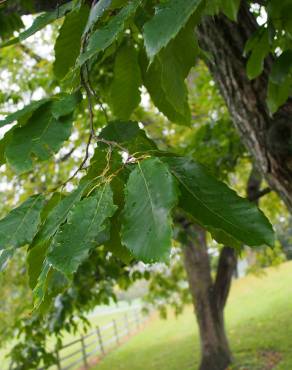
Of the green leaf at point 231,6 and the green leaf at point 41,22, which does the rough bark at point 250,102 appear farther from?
the green leaf at point 41,22

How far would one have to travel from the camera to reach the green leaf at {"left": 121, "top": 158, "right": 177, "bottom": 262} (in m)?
0.58

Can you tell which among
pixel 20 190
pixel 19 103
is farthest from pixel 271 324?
pixel 19 103

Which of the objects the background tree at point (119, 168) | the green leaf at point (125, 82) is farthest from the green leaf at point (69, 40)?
the green leaf at point (125, 82)

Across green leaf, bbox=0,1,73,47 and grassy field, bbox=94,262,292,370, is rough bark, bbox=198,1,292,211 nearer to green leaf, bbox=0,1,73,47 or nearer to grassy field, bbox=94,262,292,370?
green leaf, bbox=0,1,73,47

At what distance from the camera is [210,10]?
44.9 inches

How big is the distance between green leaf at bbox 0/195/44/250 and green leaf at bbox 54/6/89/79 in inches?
16.3

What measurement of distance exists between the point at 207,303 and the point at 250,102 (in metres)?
4.62

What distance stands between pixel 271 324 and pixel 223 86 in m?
8.68

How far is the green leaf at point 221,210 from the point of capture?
0.62m

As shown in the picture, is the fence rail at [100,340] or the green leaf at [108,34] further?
the fence rail at [100,340]

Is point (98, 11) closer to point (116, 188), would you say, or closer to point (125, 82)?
point (116, 188)

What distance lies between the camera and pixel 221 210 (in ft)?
2.08

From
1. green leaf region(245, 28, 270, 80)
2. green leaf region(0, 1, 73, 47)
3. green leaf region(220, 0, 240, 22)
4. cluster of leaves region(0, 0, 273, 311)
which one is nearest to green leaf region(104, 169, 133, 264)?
cluster of leaves region(0, 0, 273, 311)

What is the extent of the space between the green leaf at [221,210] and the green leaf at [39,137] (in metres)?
0.23
